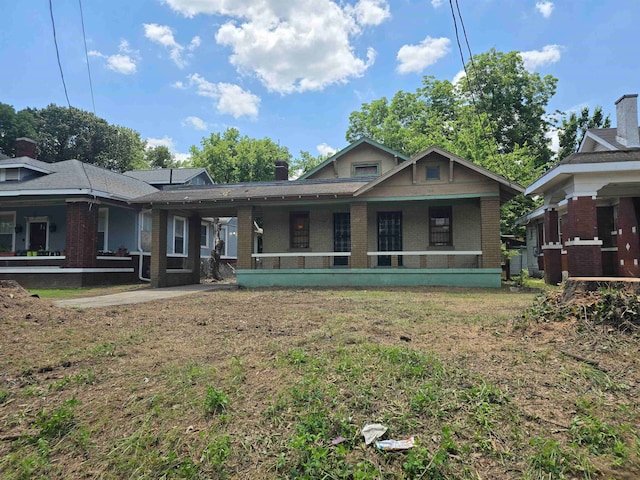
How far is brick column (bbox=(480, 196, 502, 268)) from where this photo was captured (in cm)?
1373

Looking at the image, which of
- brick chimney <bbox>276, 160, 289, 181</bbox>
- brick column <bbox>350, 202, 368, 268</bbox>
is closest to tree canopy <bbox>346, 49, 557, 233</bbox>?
brick chimney <bbox>276, 160, 289, 181</bbox>

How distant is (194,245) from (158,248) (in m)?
2.71

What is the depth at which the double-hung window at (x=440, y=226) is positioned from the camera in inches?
632

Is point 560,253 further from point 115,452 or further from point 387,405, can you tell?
point 115,452

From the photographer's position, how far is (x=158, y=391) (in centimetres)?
396

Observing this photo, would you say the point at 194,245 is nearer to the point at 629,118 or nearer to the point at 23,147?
the point at 23,147

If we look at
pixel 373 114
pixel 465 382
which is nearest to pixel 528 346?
pixel 465 382

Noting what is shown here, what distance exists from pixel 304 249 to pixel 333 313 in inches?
381

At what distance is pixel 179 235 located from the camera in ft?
70.6

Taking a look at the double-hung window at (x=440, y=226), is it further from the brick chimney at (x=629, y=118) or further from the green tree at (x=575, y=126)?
the green tree at (x=575, y=126)

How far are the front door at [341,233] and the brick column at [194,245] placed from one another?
263 inches

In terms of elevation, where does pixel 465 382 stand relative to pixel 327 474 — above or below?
above

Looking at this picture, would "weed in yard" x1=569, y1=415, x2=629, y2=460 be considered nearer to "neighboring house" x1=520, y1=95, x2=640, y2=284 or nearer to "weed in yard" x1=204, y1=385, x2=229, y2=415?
"weed in yard" x1=204, y1=385, x2=229, y2=415

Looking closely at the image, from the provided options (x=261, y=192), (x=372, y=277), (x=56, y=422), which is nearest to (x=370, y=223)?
(x=372, y=277)
